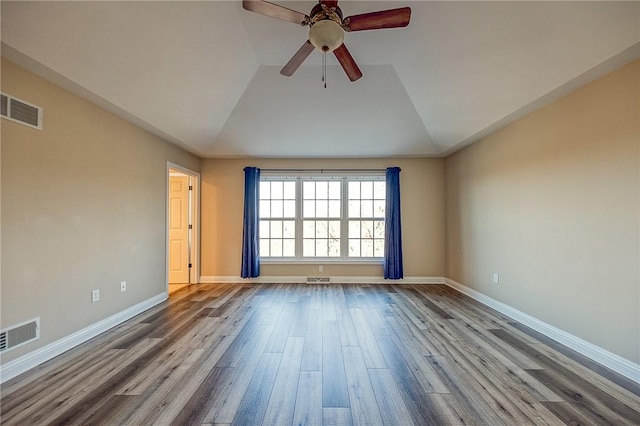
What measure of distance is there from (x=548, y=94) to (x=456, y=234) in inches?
104

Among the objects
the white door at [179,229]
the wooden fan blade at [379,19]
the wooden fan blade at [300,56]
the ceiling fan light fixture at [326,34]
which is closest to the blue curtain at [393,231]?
the wooden fan blade at [300,56]

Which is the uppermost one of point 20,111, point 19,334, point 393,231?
point 20,111

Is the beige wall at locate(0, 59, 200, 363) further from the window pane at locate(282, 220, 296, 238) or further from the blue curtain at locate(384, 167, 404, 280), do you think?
the blue curtain at locate(384, 167, 404, 280)

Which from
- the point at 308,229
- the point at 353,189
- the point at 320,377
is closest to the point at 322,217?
the point at 308,229

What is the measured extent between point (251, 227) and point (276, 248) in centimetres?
67

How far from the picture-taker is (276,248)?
5344 millimetres

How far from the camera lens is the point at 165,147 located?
4.15m

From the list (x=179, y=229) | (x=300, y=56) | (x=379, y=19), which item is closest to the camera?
(x=379, y=19)

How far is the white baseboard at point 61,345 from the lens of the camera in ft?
6.77

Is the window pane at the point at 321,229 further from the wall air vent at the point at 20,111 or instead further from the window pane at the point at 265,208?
the wall air vent at the point at 20,111


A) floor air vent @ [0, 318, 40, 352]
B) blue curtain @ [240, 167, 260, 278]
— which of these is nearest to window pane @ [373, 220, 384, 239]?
blue curtain @ [240, 167, 260, 278]

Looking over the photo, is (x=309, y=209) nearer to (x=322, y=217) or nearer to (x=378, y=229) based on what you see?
(x=322, y=217)

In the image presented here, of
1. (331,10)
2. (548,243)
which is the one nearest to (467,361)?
(548,243)

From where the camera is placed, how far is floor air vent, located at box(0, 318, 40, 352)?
A: 6.65 ft
